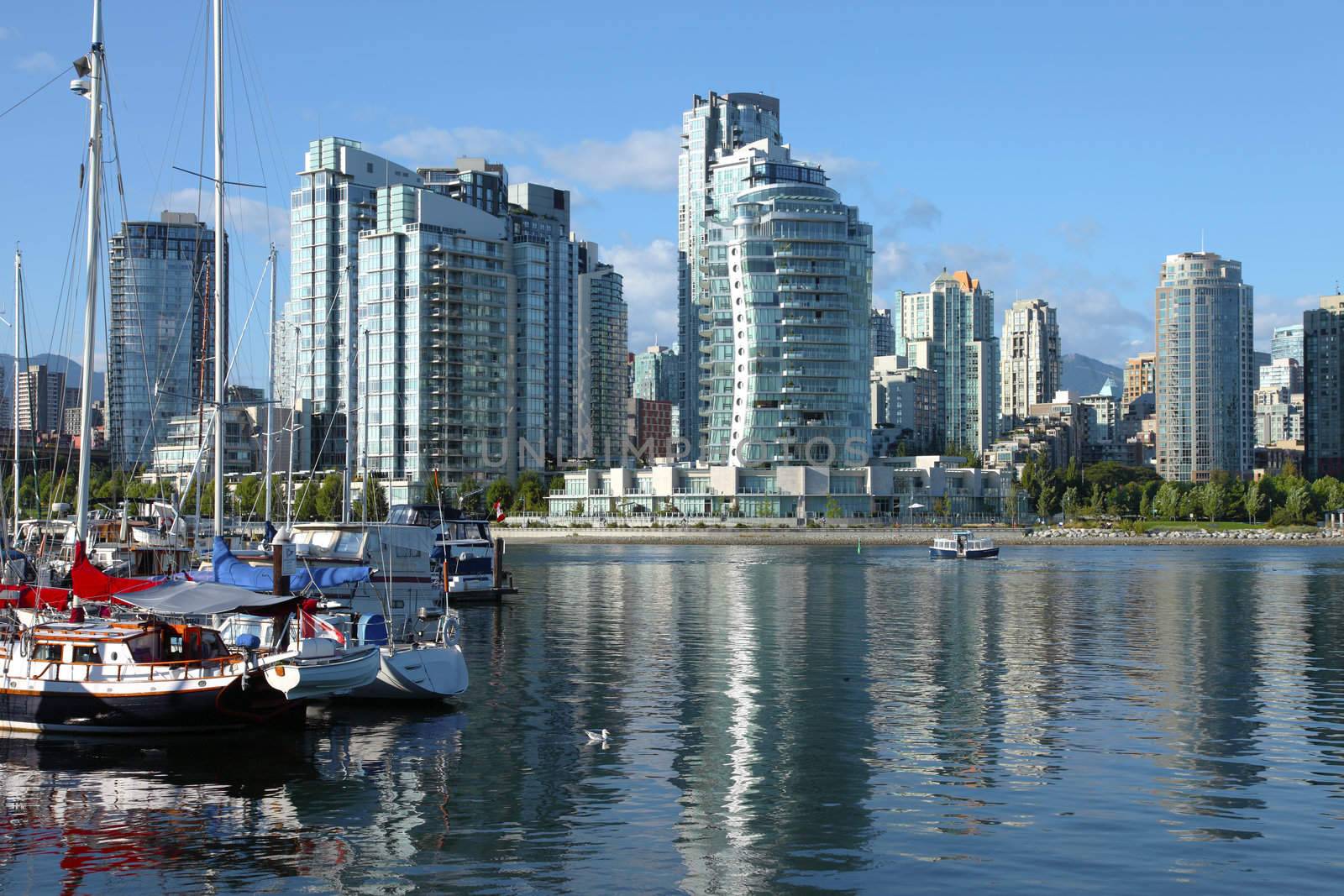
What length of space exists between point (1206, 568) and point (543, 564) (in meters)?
67.4

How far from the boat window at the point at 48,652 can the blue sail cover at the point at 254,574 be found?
1103cm

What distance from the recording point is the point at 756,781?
3278 centimetres

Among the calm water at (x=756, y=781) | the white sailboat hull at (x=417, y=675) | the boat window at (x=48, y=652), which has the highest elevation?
the boat window at (x=48, y=652)

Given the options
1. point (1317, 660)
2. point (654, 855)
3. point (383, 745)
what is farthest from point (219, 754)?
point (1317, 660)

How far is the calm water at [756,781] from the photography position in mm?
25625

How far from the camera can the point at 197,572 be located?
55906 millimetres

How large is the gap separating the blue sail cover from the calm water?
6.75 meters

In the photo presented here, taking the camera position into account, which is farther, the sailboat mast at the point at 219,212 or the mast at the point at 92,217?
the sailboat mast at the point at 219,212

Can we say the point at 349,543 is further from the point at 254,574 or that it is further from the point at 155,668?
the point at 155,668

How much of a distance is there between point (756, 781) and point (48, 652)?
68.1 ft

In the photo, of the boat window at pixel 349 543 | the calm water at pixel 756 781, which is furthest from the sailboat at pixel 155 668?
the boat window at pixel 349 543

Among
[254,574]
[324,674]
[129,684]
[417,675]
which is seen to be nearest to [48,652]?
[129,684]

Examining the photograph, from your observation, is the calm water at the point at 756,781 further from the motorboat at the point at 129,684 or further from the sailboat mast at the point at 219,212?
the sailboat mast at the point at 219,212

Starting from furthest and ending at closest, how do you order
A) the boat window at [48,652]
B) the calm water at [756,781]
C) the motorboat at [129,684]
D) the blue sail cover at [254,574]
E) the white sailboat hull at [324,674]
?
the blue sail cover at [254,574] < the white sailboat hull at [324,674] < the boat window at [48,652] < the motorboat at [129,684] < the calm water at [756,781]
